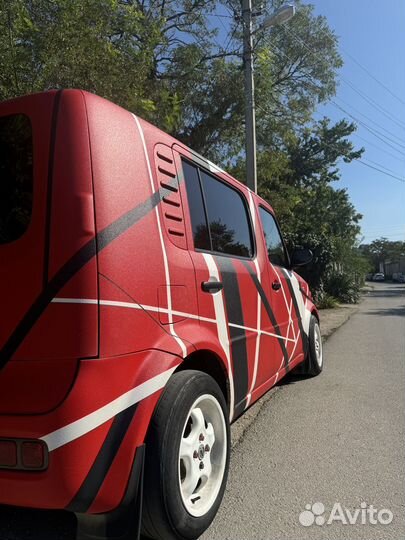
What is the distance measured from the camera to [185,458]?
8.56ft

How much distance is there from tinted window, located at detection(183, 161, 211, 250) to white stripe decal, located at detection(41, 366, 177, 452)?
1015 mm

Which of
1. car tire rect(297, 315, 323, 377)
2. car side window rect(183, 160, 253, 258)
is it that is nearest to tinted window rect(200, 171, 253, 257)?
car side window rect(183, 160, 253, 258)

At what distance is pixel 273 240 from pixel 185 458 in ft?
9.53

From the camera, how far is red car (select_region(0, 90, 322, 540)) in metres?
2.05

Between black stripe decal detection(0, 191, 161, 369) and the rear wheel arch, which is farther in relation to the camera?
the rear wheel arch

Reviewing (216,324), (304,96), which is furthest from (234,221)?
(304,96)

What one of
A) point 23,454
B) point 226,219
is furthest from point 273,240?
point 23,454

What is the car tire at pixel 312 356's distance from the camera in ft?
20.5

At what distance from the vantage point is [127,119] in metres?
2.59

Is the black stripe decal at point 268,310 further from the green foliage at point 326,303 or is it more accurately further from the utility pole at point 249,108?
the green foliage at point 326,303

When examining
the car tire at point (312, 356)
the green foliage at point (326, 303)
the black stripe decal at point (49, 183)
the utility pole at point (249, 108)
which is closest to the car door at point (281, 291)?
the car tire at point (312, 356)

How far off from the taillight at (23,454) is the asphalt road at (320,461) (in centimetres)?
120

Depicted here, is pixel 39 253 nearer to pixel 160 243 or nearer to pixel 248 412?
pixel 160 243

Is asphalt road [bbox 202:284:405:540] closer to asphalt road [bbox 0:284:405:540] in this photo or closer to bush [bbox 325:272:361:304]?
asphalt road [bbox 0:284:405:540]
